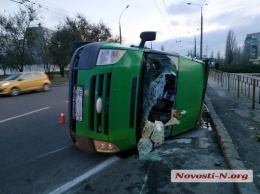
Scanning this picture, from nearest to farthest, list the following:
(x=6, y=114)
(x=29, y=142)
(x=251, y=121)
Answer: (x=29, y=142), (x=251, y=121), (x=6, y=114)

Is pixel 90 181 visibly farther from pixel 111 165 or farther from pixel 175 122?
pixel 175 122

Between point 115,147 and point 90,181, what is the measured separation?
0.72 metres

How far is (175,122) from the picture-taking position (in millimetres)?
5121

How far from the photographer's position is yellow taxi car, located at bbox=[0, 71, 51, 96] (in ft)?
49.4

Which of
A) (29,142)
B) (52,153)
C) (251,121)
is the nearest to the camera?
(52,153)

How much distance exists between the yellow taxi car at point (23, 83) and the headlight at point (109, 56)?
12.9 meters

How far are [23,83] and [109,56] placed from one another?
13.6m

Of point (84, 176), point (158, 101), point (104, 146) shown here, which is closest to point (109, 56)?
point (104, 146)

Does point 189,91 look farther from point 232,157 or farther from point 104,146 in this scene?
point 104,146

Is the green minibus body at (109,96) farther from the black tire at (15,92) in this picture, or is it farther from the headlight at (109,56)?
the black tire at (15,92)

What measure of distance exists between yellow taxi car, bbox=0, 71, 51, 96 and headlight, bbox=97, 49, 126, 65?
12.9 m

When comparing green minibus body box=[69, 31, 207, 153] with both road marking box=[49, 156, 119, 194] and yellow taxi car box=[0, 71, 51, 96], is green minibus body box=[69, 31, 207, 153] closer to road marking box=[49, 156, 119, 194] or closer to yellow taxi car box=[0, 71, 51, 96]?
road marking box=[49, 156, 119, 194]

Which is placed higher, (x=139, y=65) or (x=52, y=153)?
(x=139, y=65)

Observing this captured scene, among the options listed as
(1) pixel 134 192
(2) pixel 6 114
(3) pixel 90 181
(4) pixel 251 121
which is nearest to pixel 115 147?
(3) pixel 90 181
